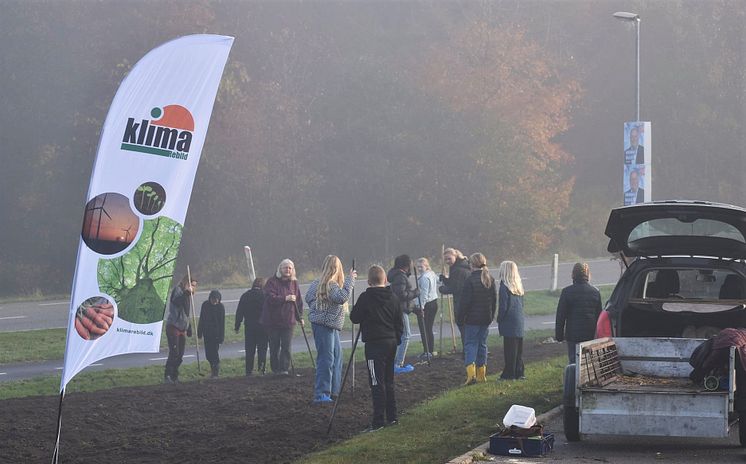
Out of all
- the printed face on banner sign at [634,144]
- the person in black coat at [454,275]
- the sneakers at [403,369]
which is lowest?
the sneakers at [403,369]

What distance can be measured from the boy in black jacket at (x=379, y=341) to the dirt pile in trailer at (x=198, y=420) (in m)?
0.42

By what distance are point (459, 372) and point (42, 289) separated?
27889 mm

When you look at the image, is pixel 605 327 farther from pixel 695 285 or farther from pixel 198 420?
pixel 198 420

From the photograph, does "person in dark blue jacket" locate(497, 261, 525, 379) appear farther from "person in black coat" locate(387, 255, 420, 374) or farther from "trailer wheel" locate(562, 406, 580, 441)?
"trailer wheel" locate(562, 406, 580, 441)

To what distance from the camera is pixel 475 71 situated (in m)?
48.0

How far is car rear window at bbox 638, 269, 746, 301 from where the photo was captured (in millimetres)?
12211

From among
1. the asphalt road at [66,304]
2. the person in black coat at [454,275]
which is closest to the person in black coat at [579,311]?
the person in black coat at [454,275]

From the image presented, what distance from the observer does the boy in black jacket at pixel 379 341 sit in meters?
13.2

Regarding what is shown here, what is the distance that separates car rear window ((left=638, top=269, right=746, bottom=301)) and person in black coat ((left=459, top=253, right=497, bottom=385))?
11.6 ft

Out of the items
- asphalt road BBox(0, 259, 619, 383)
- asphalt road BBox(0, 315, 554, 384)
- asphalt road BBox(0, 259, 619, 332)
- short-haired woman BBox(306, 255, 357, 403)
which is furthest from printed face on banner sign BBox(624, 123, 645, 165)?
short-haired woman BBox(306, 255, 357, 403)

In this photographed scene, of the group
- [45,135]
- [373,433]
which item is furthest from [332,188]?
[373,433]

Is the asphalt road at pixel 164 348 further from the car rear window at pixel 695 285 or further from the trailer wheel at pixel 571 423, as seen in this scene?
the trailer wheel at pixel 571 423

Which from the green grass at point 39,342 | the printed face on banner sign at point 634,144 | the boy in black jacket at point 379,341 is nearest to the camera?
the boy in black jacket at point 379,341

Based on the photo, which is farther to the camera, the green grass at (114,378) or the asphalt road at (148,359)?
the asphalt road at (148,359)
